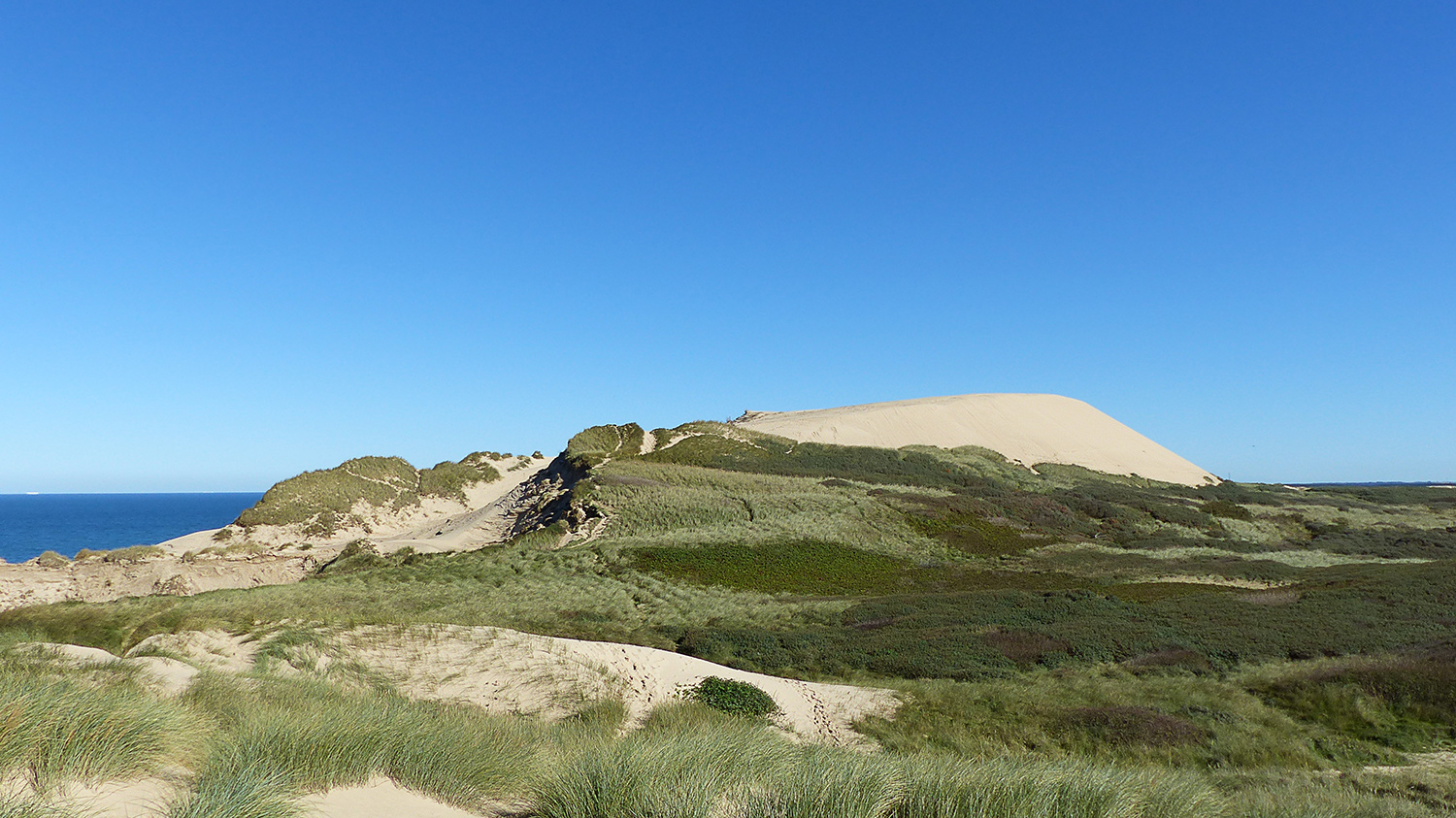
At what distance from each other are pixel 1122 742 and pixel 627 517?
30.2 m

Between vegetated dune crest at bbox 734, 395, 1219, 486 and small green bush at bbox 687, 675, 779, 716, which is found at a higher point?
vegetated dune crest at bbox 734, 395, 1219, 486

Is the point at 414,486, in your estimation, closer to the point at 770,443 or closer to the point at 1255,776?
the point at 770,443

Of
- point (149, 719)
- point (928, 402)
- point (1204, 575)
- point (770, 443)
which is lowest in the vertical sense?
point (1204, 575)

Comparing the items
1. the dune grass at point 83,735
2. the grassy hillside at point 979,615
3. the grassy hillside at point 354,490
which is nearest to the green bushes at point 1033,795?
the grassy hillside at point 979,615

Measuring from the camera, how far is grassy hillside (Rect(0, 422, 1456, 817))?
8.26 m

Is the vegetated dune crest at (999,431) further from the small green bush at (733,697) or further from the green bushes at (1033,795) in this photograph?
the green bushes at (1033,795)

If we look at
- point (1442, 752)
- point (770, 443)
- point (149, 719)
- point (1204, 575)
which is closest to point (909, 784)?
point (149, 719)

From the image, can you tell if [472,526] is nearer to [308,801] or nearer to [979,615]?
[979,615]

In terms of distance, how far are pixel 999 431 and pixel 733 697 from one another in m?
81.9

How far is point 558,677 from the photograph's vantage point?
13.9 metres

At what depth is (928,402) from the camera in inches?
3947

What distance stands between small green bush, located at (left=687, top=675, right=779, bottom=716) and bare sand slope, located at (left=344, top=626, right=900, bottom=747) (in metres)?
0.29

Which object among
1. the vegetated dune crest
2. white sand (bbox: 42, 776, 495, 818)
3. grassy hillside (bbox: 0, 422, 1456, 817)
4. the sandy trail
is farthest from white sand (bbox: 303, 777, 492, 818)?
the vegetated dune crest

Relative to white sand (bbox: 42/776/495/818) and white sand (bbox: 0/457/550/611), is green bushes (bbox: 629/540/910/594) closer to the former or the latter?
white sand (bbox: 0/457/550/611)
